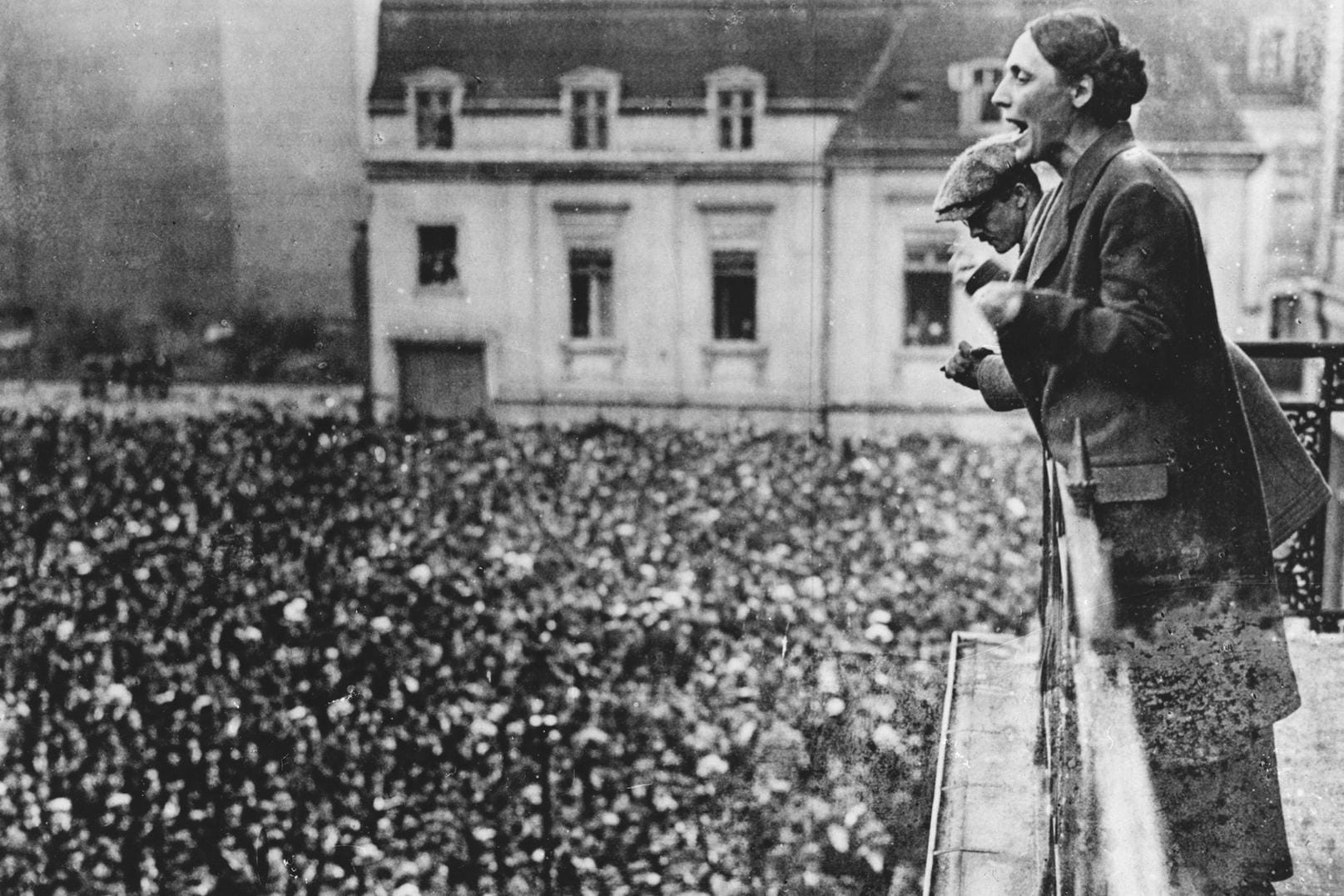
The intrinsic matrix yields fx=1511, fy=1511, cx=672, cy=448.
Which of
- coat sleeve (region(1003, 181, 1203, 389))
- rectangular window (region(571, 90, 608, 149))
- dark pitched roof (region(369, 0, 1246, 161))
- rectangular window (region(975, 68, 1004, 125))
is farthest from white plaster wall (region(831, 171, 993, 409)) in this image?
coat sleeve (region(1003, 181, 1203, 389))

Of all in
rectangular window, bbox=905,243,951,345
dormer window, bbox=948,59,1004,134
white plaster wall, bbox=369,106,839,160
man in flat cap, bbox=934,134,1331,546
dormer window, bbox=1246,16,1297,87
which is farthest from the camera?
rectangular window, bbox=905,243,951,345

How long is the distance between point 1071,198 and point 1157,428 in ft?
1.29

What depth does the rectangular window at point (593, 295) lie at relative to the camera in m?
17.9

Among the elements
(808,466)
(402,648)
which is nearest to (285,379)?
(808,466)

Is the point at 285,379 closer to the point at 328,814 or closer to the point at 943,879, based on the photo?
the point at 328,814

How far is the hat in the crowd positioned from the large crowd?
76.9 inches

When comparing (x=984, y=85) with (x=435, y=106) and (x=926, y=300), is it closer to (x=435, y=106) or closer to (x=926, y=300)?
(x=926, y=300)

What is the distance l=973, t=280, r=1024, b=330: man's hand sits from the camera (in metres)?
2.31

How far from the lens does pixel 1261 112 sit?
46.5ft

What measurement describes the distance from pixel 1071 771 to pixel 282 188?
1341 cm

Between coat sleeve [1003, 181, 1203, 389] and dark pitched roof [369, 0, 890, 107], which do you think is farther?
dark pitched roof [369, 0, 890, 107]

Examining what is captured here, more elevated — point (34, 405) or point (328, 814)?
point (34, 405)

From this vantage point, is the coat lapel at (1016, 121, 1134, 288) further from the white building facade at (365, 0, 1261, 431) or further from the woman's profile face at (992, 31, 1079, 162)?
the white building facade at (365, 0, 1261, 431)

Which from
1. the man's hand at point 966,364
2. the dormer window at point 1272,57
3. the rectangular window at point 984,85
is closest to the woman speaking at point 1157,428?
the man's hand at point 966,364
